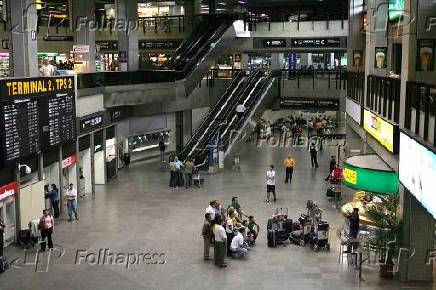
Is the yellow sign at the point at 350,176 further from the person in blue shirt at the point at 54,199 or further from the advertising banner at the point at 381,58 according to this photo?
the person in blue shirt at the point at 54,199

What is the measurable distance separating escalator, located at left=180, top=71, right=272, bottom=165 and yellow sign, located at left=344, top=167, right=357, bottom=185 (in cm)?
1470

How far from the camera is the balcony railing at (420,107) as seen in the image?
10.2 meters

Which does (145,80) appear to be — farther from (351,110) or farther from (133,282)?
(133,282)

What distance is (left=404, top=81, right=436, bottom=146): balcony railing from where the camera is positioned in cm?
1022

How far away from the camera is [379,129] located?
15.0 m

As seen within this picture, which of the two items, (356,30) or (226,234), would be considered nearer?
(226,234)

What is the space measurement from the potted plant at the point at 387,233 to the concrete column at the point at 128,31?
808 inches

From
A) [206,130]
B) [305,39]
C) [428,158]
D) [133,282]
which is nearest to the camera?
[428,158]

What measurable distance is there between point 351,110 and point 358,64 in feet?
9.51

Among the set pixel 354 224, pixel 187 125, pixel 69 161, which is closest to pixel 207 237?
pixel 354 224

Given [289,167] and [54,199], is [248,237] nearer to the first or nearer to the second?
[54,199]

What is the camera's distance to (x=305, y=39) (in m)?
40.7

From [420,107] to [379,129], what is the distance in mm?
4025

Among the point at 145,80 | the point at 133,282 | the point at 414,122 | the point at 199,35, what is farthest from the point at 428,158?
the point at 199,35
